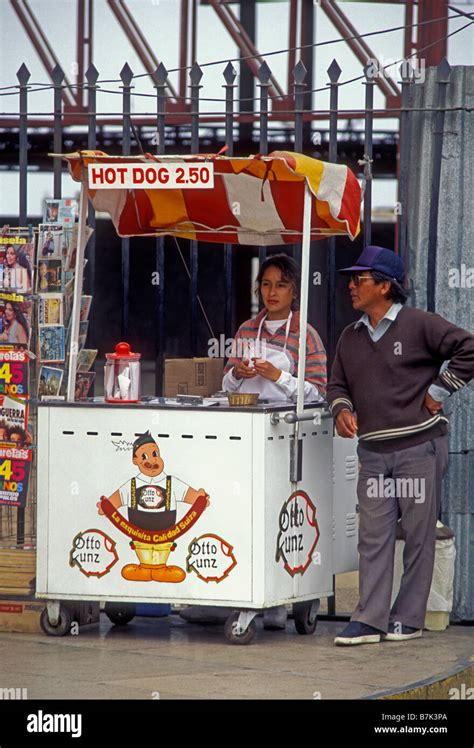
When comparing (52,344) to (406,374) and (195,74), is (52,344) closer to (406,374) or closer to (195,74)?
(195,74)

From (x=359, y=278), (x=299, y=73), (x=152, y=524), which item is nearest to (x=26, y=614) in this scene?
(x=152, y=524)

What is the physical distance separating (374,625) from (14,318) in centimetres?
241

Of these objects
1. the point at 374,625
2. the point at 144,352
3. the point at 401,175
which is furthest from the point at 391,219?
the point at 374,625

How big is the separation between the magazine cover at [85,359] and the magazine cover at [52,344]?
9 centimetres

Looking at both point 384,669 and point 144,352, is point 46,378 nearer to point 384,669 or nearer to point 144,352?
point 384,669

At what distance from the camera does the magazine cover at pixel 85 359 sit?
7.17m

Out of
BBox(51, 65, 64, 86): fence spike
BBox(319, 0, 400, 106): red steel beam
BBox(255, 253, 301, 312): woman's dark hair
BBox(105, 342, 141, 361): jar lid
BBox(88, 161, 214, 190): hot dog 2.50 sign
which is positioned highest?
BBox(319, 0, 400, 106): red steel beam

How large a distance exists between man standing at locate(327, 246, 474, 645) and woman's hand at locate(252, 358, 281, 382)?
1.04 feet

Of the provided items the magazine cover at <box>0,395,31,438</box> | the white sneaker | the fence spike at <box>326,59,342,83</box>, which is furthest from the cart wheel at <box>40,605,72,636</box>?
the fence spike at <box>326,59,342,83</box>

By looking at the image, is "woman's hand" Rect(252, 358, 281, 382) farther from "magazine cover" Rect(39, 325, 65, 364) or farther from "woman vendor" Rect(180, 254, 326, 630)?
"magazine cover" Rect(39, 325, 65, 364)

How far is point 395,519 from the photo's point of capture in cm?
686

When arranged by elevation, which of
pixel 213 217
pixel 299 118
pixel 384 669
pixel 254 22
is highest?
pixel 254 22

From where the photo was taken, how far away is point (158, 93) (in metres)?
7.57

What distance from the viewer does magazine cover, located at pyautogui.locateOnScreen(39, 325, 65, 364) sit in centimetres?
714
